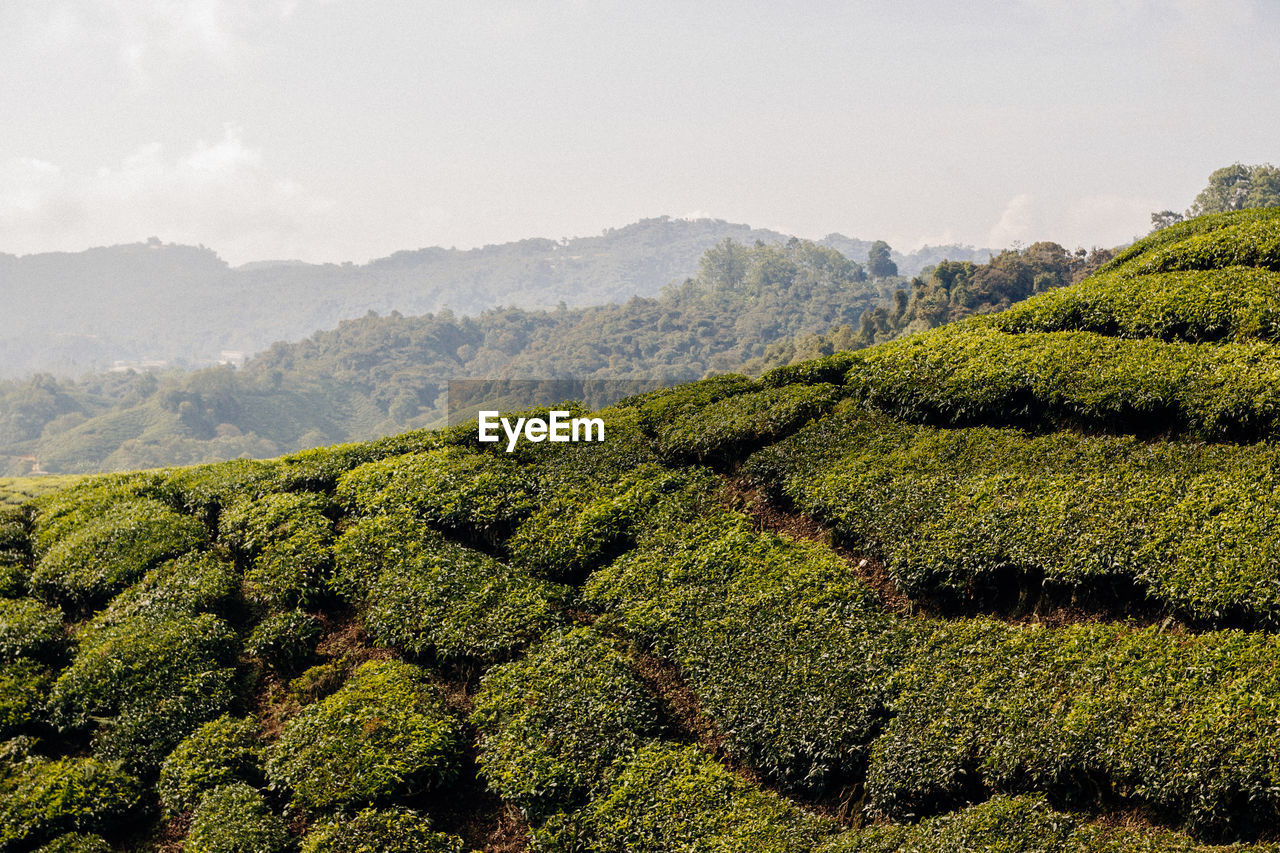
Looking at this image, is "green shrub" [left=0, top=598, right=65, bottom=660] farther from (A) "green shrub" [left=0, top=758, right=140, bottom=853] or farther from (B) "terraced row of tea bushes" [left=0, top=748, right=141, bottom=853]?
(A) "green shrub" [left=0, top=758, right=140, bottom=853]

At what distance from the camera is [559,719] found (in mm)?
10266

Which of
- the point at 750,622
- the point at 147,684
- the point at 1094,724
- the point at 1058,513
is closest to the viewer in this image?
the point at 1094,724

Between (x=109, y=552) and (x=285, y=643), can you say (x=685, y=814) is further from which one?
(x=109, y=552)

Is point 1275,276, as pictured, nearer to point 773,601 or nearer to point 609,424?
point 773,601

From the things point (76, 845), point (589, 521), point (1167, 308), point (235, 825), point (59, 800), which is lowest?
point (76, 845)

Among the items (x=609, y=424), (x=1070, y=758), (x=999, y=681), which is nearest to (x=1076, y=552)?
(x=999, y=681)

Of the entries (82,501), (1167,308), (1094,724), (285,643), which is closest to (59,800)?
(285,643)

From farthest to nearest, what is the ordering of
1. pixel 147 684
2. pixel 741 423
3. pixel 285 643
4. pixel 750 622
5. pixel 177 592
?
1. pixel 741 423
2. pixel 177 592
3. pixel 285 643
4. pixel 147 684
5. pixel 750 622

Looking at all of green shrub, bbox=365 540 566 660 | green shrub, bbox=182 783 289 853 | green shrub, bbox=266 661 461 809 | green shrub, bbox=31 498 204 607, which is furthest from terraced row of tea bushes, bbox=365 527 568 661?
green shrub, bbox=31 498 204 607

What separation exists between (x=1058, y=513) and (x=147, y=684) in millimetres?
12289

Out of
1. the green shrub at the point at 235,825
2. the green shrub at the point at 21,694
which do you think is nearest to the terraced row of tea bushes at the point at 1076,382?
the green shrub at the point at 235,825

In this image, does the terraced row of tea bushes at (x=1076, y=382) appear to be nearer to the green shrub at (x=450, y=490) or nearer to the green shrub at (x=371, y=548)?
the green shrub at (x=450, y=490)

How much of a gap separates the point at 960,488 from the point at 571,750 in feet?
19.6

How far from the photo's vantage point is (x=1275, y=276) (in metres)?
12.8
